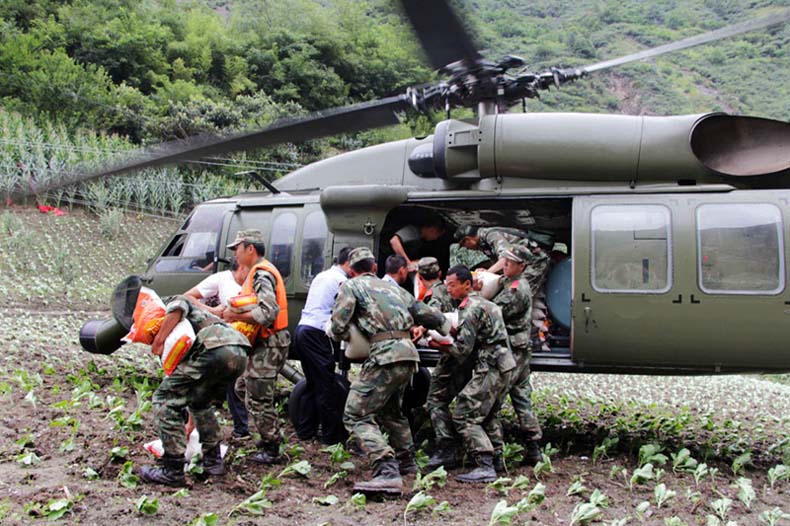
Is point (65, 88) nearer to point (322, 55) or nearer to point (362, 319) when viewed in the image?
point (322, 55)

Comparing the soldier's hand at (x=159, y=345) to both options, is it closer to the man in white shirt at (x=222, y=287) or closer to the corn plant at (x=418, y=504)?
the man in white shirt at (x=222, y=287)

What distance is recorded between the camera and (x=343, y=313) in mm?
5859

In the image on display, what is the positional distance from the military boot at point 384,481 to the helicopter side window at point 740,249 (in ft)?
10.6

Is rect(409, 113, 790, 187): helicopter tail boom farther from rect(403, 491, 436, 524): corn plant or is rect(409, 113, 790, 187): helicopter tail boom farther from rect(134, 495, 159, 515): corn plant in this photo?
rect(134, 495, 159, 515): corn plant

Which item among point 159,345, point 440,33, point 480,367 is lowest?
point 480,367

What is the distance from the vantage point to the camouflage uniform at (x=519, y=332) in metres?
6.61

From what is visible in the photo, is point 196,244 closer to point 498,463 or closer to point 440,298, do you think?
point 440,298

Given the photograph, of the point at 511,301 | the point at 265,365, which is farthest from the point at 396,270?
the point at 265,365

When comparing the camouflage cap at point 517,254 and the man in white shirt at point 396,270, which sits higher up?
the camouflage cap at point 517,254

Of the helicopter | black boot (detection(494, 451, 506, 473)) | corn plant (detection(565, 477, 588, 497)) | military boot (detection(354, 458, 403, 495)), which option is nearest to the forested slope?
the helicopter

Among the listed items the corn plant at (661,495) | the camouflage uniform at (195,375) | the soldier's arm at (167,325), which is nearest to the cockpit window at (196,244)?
the camouflage uniform at (195,375)

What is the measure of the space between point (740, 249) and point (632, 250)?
0.91m

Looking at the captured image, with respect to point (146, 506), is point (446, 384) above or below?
above

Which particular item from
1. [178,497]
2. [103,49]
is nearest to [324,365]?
[178,497]
